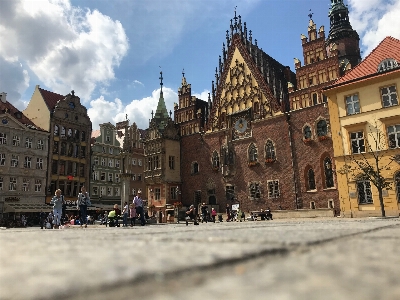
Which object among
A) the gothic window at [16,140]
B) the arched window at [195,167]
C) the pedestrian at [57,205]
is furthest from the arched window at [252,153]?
the gothic window at [16,140]

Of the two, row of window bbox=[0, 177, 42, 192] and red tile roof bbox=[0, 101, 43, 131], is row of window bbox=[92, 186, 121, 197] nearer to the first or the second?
row of window bbox=[0, 177, 42, 192]

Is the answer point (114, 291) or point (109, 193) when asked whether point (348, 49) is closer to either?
point (109, 193)

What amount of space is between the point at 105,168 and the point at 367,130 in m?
35.6

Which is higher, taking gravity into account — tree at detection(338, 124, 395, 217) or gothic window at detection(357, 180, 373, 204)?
tree at detection(338, 124, 395, 217)

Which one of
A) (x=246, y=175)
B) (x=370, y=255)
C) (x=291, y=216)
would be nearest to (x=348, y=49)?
(x=246, y=175)

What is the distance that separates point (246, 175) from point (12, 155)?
2574cm

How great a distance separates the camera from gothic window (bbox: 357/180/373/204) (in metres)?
21.5

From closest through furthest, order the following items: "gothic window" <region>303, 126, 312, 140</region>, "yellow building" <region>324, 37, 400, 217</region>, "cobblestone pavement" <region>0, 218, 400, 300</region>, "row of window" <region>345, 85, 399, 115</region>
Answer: "cobblestone pavement" <region>0, 218, 400, 300</region> < "yellow building" <region>324, 37, 400, 217</region> < "row of window" <region>345, 85, 399, 115</region> < "gothic window" <region>303, 126, 312, 140</region>

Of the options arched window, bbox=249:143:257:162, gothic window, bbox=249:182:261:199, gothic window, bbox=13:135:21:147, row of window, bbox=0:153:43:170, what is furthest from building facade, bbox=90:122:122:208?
gothic window, bbox=249:182:261:199

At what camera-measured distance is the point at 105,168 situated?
4741cm

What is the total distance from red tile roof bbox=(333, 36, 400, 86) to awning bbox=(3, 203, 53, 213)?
32.0 meters

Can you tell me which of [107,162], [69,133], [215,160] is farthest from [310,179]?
[69,133]

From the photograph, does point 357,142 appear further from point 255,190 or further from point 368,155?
point 255,190

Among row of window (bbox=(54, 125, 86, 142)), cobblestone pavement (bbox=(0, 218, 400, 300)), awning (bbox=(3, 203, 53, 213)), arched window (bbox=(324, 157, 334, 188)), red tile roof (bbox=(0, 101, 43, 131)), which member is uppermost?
red tile roof (bbox=(0, 101, 43, 131))
